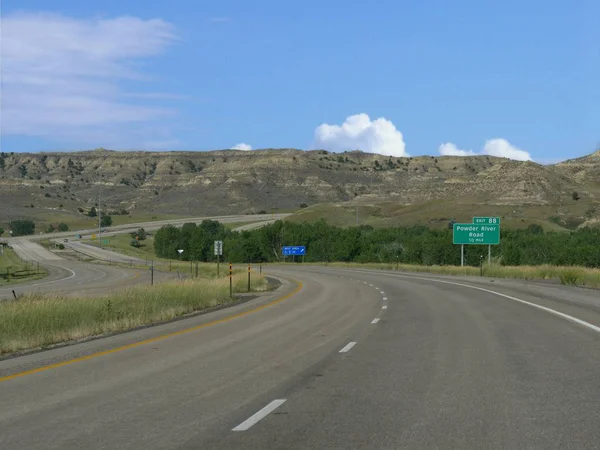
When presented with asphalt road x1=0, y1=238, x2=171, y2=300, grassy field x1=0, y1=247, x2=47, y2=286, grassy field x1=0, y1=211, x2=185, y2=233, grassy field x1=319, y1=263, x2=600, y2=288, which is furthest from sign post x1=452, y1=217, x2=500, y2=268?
grassy field x1=0, y1=211, x2=185, y2=233

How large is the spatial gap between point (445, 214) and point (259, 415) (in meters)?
126

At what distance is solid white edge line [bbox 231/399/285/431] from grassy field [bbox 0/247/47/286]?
67.0 meters

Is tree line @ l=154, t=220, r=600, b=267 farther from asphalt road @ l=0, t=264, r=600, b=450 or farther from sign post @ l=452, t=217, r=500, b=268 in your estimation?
asphalt road @ l=0, t=264, r=600, b=450

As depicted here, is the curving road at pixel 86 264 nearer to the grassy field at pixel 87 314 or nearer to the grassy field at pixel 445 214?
the grassy field at pixel 445 214

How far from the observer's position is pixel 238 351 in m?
14.7

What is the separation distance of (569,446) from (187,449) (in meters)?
3.40

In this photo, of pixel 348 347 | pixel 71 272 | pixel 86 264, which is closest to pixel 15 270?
pixel 71 272

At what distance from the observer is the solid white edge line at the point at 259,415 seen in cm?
805

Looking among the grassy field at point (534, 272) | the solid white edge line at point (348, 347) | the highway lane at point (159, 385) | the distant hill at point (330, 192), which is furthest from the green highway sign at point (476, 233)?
the distant hill at point (330, 192)

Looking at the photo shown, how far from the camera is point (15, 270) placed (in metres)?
91.6

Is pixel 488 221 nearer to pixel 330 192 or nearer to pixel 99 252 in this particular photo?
pixel 99 252

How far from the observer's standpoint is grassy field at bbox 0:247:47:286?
79.0m

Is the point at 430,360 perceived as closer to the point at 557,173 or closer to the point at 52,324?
the point at 52,324

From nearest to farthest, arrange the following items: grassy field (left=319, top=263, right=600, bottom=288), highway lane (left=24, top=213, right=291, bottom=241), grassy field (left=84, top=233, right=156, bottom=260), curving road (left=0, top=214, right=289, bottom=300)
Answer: grassy field (left=319, top=263, right=600, bottom=288), curving road (left=0, top=214, right=289, bottom=300), grassy field (left=84, top=233, right=156, bottom=260), highway lane (left=24, top=213, right=291, bottom=241)
